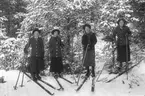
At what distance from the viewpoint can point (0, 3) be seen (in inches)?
735

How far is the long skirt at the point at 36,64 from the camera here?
902cm

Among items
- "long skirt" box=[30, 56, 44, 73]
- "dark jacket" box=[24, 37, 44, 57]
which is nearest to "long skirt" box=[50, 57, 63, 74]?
"long skirt" box=[30, 56, 44, 73]

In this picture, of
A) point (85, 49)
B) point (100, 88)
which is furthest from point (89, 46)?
point (100, 88)

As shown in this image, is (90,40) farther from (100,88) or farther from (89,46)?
(100,88)

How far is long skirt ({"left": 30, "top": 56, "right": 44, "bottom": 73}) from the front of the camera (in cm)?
902

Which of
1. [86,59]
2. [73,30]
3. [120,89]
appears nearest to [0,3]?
[73,30]

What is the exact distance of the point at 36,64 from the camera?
9.14 m

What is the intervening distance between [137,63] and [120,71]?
796mm

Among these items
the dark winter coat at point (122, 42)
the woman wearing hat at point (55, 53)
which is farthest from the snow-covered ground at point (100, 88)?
the dark winter coat at point (122, 42)

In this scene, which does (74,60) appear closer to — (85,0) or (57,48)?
(57,48)

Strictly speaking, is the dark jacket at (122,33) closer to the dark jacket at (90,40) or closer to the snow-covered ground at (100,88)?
the dark jacket at (90,40)

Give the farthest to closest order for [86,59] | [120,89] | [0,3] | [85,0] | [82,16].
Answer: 1. [0,3]
2. [82,16]
3. [85,0]
4. [86,59]
5. [120,89]

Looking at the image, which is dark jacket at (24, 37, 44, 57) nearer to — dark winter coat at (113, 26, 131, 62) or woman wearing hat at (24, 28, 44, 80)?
woman wearing hat at (24, 28, 44, 80)

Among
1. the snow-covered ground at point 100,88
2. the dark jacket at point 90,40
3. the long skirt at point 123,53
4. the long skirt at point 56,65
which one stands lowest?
the snow-covered ground at point 100,88
